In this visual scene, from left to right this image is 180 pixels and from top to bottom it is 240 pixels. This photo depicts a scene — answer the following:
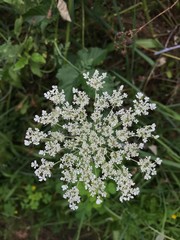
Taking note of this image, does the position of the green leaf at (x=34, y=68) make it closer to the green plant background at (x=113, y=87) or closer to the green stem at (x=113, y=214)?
the green plant background at (x=113, y=87)

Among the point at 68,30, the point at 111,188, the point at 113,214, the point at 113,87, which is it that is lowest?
the point at 113,214

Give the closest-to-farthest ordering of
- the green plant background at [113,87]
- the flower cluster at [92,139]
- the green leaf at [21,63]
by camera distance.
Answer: the flower cluster at [92,139], the green leaf at [21,63], the green plant background at [113,87]

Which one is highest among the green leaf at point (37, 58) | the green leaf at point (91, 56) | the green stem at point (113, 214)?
the green leaf at point (37, 58)

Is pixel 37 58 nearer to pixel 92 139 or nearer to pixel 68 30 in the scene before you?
pixel 68 30

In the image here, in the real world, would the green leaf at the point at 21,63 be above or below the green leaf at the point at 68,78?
above

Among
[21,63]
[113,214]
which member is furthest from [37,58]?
[113,214]

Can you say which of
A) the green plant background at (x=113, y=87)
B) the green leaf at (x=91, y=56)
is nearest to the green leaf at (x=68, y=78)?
the green leaf at (x=91, y=56)

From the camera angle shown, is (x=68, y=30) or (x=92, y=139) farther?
(x=68, y=30)
